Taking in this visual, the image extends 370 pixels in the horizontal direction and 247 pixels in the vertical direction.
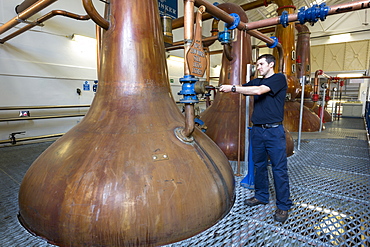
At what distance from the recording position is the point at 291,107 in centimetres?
587

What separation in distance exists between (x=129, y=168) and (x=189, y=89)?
0.64 m

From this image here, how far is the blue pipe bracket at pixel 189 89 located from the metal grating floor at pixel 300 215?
0.88 m

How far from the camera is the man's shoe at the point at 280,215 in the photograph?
64.6 inches

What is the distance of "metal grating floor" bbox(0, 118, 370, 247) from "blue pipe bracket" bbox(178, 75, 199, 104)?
881 millimetres

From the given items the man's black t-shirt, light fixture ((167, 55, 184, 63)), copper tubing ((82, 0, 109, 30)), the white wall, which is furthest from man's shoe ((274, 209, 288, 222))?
light fixture ((167, 55, 184, 63))

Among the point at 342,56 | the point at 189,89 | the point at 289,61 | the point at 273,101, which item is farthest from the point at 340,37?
the point at 189,89

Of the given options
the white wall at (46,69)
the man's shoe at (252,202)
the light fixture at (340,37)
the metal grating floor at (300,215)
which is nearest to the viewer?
the metal grating floor at (300,215)

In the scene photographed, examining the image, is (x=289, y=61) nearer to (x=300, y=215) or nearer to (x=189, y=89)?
(x=300, y=215)

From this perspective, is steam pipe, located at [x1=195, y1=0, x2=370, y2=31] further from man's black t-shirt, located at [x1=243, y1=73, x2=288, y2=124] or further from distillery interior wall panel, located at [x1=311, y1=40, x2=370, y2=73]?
distillery interior wall panel, located at [x1=311, y1=40, x2=370, y2=73]

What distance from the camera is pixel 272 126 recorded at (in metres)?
1.76

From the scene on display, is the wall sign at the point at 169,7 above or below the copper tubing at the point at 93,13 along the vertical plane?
above

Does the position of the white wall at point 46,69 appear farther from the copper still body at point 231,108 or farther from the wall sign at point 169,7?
the copper still body at point 231,108

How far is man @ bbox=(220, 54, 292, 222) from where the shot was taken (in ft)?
5.57

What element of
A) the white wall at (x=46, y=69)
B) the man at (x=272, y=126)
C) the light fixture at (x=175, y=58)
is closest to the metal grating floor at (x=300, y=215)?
the man at (x=272, y=126)
